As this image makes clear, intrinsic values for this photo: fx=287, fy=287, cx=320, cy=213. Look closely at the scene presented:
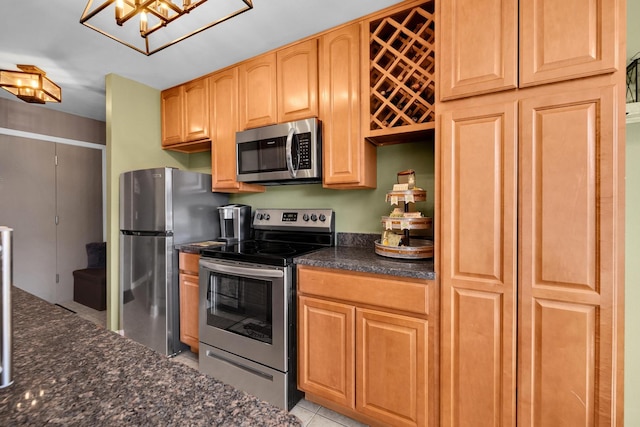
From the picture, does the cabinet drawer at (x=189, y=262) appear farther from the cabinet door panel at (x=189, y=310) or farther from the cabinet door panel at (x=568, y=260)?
the cabinet door panel at (x=568, y=260)

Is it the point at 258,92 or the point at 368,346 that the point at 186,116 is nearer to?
the point at 258,92

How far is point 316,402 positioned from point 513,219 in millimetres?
1522

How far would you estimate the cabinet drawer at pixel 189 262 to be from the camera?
2.27 m

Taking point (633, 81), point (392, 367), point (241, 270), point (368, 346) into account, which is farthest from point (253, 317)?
point (633, 81)

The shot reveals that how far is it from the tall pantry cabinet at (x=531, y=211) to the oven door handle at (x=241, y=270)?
0.96m

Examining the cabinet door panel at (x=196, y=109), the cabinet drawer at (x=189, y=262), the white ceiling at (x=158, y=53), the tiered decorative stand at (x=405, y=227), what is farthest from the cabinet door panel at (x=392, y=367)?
the cabinet door panel at (x=196, y=109)

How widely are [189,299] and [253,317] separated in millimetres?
775

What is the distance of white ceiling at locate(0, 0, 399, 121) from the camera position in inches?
68.9

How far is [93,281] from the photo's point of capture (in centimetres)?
337

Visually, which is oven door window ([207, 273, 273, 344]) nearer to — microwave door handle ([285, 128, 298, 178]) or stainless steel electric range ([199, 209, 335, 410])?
stainless steel electric range ([199, 209, 335, 410])

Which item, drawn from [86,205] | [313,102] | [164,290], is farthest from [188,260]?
[86,205]

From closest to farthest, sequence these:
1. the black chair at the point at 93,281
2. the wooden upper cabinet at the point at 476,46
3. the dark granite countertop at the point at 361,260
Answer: the wooden upper cabinet at the point at 476,46
the dark granite countertop at the point at 361,260
the black chair at the point at 93,281

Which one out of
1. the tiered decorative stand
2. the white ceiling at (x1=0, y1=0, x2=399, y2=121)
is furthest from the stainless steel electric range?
the white ceiling at (x1=0, y1=0, x2=399, y2=121)

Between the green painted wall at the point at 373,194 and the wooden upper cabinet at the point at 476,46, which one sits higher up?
the wooden upper cabinet at the point at 476,46
